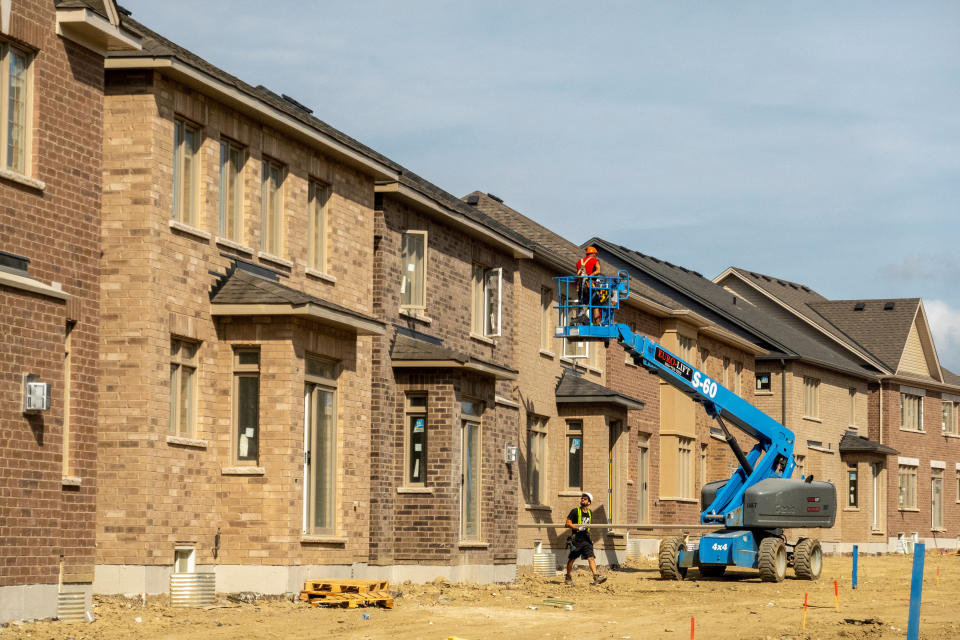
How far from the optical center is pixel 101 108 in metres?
17.8

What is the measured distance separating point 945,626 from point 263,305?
10.6 m

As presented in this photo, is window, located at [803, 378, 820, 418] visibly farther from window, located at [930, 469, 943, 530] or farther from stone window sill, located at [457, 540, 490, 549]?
stone window sill, located at [457, 540, 490, 549]

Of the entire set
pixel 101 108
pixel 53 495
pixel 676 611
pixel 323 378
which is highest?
pixel 101 108

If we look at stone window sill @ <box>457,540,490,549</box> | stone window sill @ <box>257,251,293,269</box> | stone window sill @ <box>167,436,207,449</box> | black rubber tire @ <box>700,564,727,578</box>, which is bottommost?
black rubber tire @ <box>700,564,727,578</box>

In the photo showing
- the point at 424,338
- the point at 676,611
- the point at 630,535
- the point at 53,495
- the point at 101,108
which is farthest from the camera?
the point at 630,535

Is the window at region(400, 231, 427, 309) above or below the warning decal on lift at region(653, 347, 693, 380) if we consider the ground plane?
above

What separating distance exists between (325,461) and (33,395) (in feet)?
26.3

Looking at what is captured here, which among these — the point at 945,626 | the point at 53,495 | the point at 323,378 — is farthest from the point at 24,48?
the point at 945,626

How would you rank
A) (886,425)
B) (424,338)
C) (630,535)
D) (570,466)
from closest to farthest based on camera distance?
(424,338), (570,466), (630,535), (886,425)

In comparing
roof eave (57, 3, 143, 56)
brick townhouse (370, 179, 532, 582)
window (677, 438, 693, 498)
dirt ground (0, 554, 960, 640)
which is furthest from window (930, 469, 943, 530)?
roof eave (57, 3, 143, 56)

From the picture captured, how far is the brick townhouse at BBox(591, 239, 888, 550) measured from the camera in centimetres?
5047

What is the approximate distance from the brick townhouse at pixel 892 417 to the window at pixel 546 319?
75.2 ft

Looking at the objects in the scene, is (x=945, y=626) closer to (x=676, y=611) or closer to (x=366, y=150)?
(x=676, y=611)

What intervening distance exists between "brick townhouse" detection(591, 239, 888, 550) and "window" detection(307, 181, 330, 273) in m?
23.1
